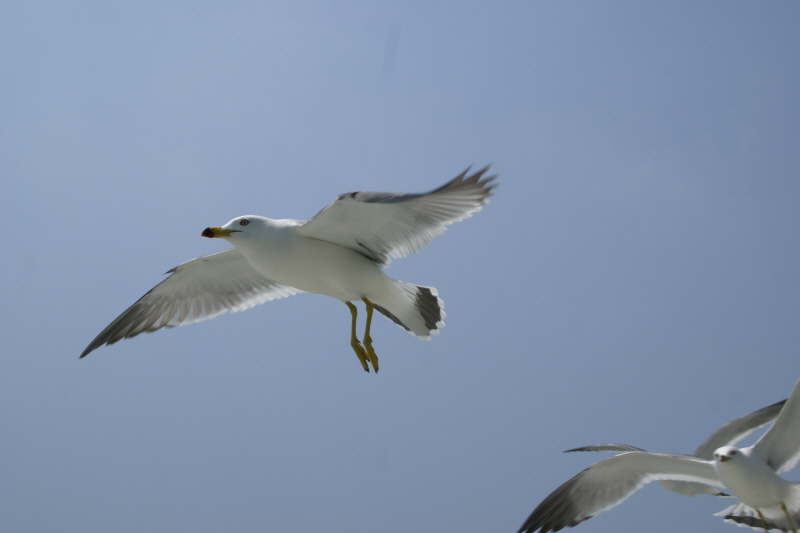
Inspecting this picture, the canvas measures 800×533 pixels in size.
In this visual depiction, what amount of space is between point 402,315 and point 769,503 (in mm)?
3141

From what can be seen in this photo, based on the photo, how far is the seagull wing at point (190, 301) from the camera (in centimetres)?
616

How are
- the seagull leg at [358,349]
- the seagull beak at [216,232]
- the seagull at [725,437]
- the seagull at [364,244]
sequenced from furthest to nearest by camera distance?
the seagull at [725,437] → the seagull leg at [358,349] → the seagull beak at [216,232] → the seagull at [364,244]

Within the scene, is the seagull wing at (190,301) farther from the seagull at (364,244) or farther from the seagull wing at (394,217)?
the seagull wing at (394,217)

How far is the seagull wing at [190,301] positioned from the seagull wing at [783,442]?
402 cm

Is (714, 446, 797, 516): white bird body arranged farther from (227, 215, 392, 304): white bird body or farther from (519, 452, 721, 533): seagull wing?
(227, 215, 392, 304): white bird body

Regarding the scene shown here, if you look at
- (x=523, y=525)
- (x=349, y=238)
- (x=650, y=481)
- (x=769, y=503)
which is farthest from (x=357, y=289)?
(x=769, y=503)

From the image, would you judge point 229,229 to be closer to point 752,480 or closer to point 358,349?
point 358,349

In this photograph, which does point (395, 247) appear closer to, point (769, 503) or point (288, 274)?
point (288, 274)

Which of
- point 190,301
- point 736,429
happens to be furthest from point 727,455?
point 190,301

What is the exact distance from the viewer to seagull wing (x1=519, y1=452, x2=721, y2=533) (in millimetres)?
5535

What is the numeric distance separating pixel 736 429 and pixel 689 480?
1004 mm

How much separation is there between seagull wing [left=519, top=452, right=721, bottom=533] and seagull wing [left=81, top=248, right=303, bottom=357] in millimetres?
2797

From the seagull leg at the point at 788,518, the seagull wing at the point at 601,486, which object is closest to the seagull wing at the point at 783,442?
the seagull leg at the point at 788,518

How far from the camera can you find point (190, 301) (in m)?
6.26
